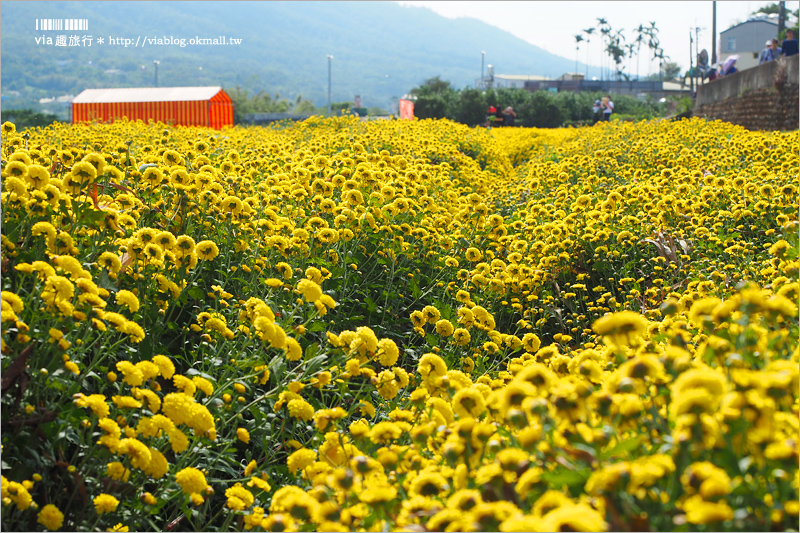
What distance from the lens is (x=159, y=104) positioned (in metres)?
23.2

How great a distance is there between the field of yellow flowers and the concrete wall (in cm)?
886

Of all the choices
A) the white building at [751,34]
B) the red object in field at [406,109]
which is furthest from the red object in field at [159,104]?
the white building at [751,34]

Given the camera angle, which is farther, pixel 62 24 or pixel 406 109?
pixel 406 109

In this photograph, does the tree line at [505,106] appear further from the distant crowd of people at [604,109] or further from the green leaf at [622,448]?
the green leaf at [622,448]

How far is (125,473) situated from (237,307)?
1.22 meters

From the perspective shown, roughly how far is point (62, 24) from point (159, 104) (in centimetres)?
1590

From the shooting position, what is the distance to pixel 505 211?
8914 mm

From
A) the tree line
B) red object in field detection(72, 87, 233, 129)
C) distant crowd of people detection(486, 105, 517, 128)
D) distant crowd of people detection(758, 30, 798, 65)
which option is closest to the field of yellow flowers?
distant crowd of people detection(758, 30, 798, 65)

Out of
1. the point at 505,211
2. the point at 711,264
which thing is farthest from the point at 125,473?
the point at 505,211

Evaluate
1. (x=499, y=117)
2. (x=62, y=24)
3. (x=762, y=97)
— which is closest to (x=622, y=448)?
(x=62, y=24)

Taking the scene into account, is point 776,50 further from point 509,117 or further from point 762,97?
point 509,117

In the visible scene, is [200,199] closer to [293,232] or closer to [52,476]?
[293,232]

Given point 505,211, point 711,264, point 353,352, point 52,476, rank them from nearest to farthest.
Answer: point 52,476
point 353,352
point 711,264
point 505,211

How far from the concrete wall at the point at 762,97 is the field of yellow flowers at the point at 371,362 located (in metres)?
8.86
